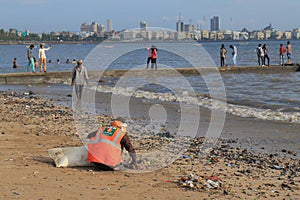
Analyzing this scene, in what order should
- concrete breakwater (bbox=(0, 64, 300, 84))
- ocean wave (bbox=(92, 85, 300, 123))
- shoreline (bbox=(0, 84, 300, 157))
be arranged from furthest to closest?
concrete breakwater (bbox=(0, 64, 300, 84)), ocean wave (bbox=(92, 85, 300, 123)), shoreline (bbox=(0, 84, 300, 157))

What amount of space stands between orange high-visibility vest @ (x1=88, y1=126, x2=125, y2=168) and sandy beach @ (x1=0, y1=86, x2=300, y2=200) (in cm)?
21

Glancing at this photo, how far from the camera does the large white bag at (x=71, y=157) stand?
829cm

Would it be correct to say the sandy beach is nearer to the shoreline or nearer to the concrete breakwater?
the shoreline

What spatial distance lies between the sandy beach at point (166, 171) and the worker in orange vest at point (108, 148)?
16cm

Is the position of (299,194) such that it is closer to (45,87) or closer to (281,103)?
(281,103)

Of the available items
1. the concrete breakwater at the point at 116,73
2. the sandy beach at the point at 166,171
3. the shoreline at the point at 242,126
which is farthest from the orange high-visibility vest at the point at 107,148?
the concrete breakwater at the point at 116,73

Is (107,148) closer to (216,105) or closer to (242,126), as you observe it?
(242,126)

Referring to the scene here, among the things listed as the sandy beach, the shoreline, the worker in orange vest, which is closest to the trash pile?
the sandy beach

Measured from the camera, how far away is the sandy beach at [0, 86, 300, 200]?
6980 millimetres

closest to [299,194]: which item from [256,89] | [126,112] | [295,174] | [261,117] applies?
[295,174]

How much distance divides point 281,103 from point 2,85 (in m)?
16.2

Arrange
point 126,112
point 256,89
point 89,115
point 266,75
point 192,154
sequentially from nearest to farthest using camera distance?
point 192,154 < point 89,115 < point 126,112 < point 256,89 < point 266,75

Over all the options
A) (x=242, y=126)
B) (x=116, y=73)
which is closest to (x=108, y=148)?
(x=242, y=126)

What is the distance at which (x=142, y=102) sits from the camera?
1989 cm
